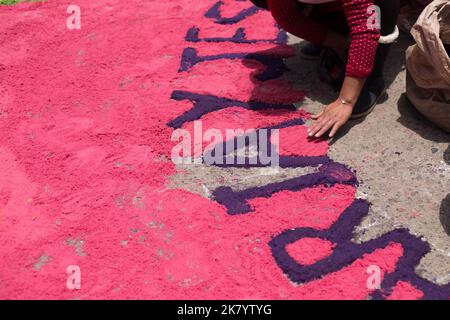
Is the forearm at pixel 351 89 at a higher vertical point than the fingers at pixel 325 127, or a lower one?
higher

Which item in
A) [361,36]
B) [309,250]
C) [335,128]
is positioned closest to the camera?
[309,250]

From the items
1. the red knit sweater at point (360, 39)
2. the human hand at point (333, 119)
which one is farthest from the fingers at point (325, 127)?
the red knit sweater at point (360, 39)

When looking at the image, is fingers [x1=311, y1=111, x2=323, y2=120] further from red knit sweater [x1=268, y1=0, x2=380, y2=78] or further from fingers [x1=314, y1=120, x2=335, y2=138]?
red knit sweater [x1=268, y1=0, x2=380, y2=78]

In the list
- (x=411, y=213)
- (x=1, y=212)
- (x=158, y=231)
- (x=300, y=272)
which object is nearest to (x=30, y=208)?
(x=1, y=212)

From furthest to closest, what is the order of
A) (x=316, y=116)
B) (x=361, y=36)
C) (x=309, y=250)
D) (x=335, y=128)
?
(x=316, y=116) < (x=335, y=128) < (x=361, y=36) < (x=309, y=250)

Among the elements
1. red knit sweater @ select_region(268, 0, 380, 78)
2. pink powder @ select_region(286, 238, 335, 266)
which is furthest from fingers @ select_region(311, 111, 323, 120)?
pink powder @ select_region(286, 238, 335, 266)

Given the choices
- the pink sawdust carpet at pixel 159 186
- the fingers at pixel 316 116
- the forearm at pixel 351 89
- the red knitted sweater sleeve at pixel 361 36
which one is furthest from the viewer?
the fingers at pixel 316 116

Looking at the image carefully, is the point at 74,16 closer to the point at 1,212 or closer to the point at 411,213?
the point at 1,212

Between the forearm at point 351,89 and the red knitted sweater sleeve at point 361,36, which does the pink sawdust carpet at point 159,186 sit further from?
the red knitted sweater sleeve at point 361,36

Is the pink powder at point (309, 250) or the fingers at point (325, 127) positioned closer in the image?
the pink powder at point (309, 250)

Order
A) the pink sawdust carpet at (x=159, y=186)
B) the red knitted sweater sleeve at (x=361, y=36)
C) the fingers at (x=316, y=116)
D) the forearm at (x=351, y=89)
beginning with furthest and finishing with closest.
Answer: the fingers at (x=316, y=116), the forearm at (x=351, y=89), the red knitted sweater sleeve at (x=361, y=36), the pink sawdust carpet at (x=159, y=186)

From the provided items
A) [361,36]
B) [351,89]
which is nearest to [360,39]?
[361,36]

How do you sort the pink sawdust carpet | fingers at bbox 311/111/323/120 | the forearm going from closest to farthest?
1. the pink sawdust carpet
2. the forearm
3. fingers at bbox 311/111/323/120

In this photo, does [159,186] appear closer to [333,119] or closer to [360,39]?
[333,119]
